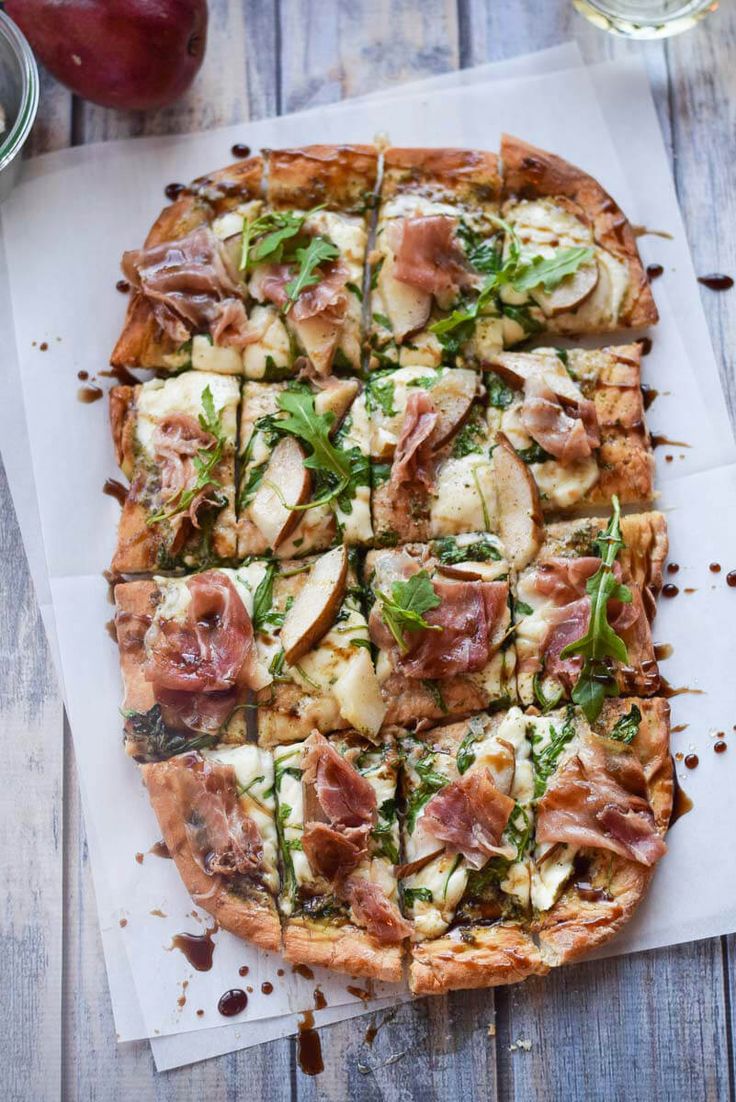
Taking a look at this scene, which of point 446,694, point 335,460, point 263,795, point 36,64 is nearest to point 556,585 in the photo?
point 446,694

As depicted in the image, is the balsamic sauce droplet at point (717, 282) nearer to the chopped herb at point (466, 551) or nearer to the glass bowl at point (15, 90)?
the chopped herb at point (466, 551)

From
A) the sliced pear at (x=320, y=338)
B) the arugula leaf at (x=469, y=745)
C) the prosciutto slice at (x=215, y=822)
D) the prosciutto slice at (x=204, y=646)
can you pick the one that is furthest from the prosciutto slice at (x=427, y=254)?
the prosciutto slice at (x=215, y=822)

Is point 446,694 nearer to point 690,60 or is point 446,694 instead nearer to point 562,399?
point 562,399

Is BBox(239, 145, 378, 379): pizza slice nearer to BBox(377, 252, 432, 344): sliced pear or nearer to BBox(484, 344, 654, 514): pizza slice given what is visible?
BBox(377, 252, 432, 344): sliced pear

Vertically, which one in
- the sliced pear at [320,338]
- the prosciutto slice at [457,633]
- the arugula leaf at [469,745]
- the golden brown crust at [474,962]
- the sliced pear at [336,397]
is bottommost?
the golden brown crust at [474,962]

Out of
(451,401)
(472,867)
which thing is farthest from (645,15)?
(472,867)

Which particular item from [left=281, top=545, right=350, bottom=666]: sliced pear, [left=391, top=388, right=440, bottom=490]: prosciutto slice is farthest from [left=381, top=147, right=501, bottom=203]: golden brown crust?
[left=281, top=545, right=350, bottom=666]: sliced pear
